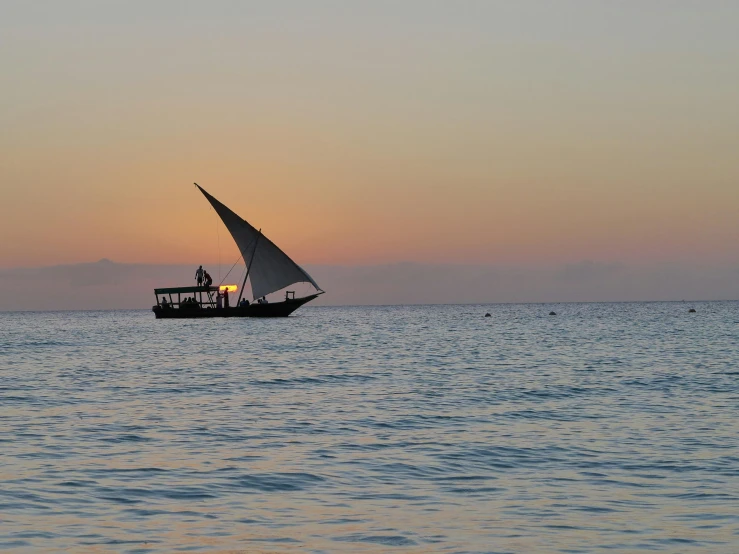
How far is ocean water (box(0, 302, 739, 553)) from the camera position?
35.0 ft

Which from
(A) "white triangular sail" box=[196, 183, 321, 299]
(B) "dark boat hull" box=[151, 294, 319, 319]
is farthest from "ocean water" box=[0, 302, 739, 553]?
(B) "dark boat hull" box=[151, 294, 319, 319]

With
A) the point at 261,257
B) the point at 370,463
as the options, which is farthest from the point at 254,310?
the point at 370,463

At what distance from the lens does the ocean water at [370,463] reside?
10.7 meters

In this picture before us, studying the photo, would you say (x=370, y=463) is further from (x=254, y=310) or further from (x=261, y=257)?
(x=254, y=310)

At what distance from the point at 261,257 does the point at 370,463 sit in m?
84.0

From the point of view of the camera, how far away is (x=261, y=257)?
3873 inches

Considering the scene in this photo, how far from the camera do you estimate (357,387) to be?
94.8 feet

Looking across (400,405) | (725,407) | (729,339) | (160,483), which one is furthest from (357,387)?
(729,339)

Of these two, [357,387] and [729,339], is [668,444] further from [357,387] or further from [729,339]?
[729,339]

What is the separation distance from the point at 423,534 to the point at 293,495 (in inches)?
107

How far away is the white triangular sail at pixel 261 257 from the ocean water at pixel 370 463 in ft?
215

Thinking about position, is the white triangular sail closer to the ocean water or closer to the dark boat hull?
the dark boat hull

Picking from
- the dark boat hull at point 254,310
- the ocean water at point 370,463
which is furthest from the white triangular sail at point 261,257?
the ocean water at point 370,463

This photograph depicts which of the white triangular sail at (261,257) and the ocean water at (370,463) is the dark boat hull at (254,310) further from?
the ocean water at (370,463)
